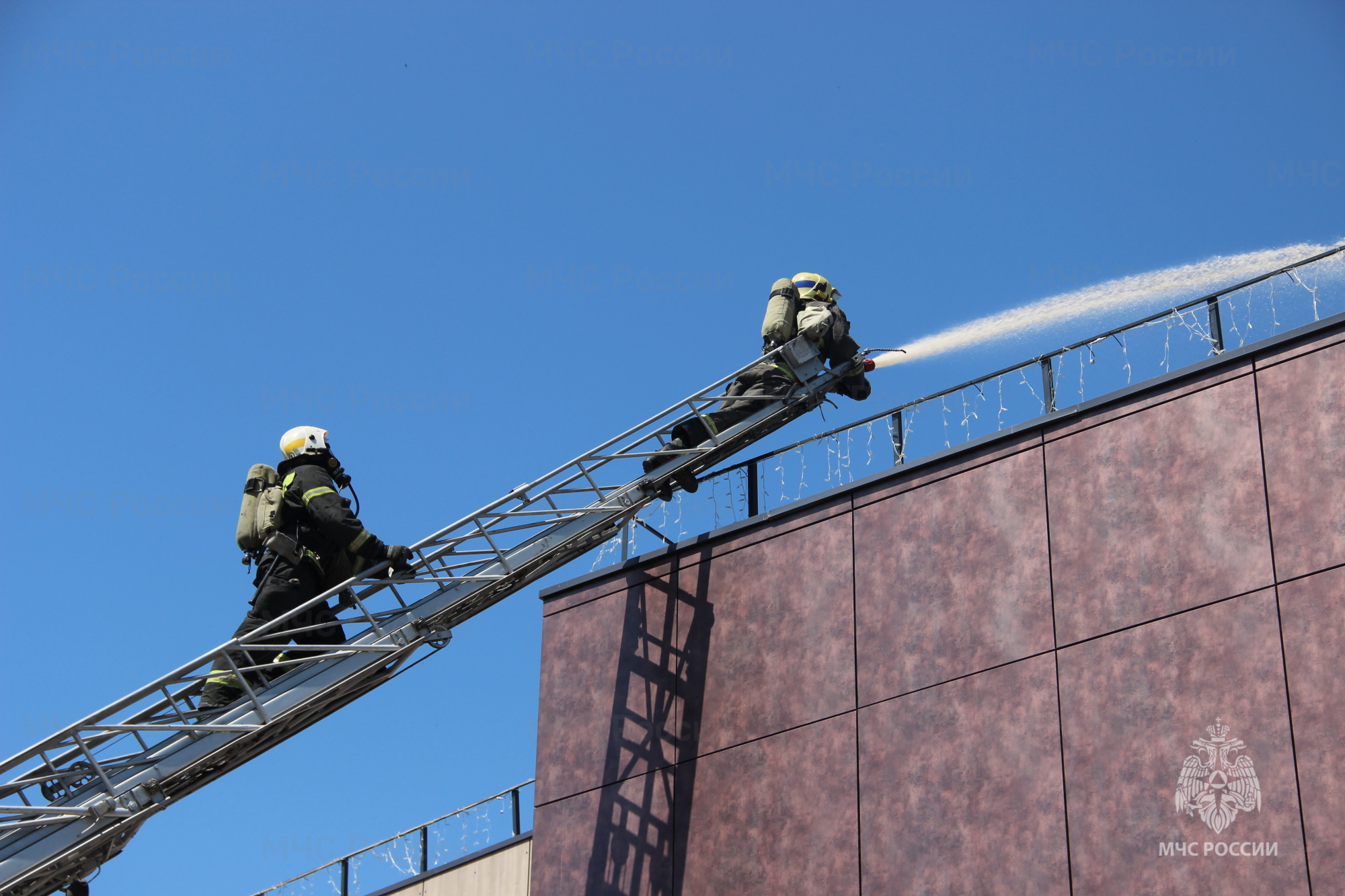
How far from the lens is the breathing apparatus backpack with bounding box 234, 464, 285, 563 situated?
1529cm

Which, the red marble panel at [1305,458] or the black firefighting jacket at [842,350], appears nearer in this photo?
the red marble panel at [1305,458]

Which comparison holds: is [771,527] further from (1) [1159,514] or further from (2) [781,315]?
(1) [1159,514]

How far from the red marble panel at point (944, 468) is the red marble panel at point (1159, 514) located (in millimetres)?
488

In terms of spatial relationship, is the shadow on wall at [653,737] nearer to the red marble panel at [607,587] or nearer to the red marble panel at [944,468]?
the red marble panel at [607,587]

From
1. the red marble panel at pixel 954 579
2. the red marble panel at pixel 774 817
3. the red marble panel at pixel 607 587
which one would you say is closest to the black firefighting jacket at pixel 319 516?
the red marble panel at pixel 607 587

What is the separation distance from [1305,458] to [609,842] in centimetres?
762

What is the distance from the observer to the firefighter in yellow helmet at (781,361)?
16734mm

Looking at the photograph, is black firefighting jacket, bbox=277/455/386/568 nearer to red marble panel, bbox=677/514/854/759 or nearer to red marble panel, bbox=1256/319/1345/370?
red marble panel, bbox=677/514/854/759

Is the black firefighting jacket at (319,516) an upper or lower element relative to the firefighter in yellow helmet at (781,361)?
lower

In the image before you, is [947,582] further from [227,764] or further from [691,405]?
[227,764]

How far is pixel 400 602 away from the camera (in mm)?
15195

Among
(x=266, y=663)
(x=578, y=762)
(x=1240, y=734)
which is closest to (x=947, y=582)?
(x=1240, y=734)

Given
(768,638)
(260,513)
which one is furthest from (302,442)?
(768,638)

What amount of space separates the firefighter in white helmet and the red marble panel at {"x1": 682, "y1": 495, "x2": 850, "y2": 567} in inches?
124
